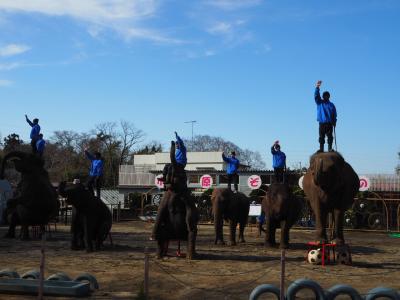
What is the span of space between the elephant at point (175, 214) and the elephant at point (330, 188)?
319 cm

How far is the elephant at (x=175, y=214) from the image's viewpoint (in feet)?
47.9

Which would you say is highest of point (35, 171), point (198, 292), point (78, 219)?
point (35, 171)

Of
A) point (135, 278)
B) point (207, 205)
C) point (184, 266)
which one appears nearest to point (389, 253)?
point (184, 266)

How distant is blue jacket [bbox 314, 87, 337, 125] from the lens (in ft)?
50.7

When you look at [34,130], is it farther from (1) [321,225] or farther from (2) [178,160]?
(1) [321,225]

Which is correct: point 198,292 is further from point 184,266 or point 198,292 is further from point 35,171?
point 35,171

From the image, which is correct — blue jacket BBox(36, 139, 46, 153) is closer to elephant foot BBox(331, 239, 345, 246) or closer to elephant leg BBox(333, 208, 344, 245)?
elephant leg BBox(333, 208, 344, 245)

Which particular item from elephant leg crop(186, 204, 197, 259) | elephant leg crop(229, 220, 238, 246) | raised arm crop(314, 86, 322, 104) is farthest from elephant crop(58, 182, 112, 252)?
raised arm crop(314, 86, 322, 104)

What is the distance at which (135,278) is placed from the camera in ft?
38.0

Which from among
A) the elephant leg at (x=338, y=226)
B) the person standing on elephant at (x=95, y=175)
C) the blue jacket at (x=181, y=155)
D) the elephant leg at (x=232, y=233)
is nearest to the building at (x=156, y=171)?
the person standing on elephant at (x=95, y=175)

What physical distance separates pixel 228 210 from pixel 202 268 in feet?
23.9

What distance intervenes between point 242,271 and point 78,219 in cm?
599

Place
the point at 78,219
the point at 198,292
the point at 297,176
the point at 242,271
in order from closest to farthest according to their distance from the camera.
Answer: the point at 198,292 < the point at 242,271 < the point at 78,219 < the point at 297,176

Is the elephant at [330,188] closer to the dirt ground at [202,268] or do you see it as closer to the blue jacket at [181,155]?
the dirt ground at [202,268]
